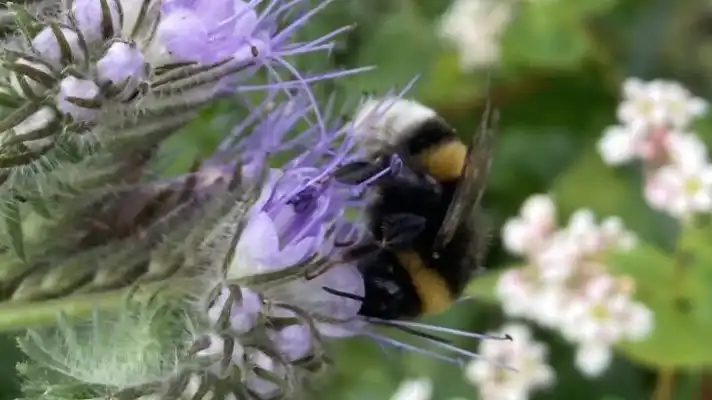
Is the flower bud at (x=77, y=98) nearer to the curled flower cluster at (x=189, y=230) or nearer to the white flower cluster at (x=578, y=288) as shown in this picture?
the curled flower cluster at (x=189, y=230)

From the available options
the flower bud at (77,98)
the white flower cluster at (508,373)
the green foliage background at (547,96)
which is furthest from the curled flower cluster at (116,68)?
the white flower cluster at (508,373)

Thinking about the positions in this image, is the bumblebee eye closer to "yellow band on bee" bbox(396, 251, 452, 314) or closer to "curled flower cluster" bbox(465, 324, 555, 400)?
"yellow band on bee" bbox(396, 251, 452, 314)

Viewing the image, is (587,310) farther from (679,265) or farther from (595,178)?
(595,178)

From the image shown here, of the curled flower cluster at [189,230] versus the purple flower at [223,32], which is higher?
the purple flower at [223,32]

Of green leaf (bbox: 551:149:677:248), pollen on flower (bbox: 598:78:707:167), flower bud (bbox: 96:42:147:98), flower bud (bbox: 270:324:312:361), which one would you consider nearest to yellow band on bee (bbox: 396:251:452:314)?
flower bud (bbox: 270:324:312:361)

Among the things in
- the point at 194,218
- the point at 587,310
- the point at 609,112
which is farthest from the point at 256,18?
the point at 609,112
